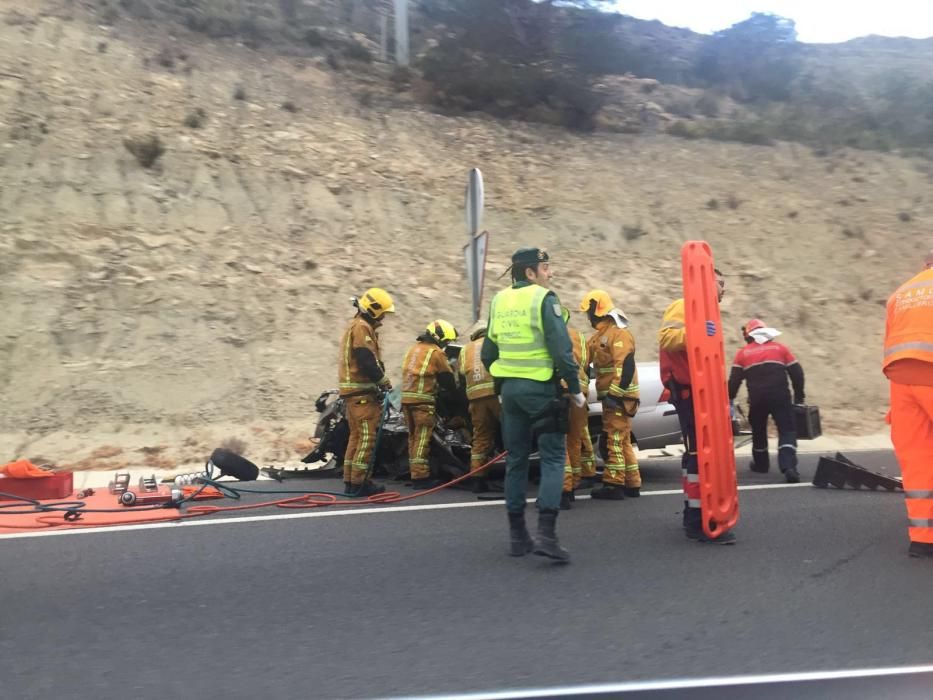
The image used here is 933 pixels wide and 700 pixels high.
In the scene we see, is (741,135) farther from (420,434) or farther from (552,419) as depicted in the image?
(552,419)

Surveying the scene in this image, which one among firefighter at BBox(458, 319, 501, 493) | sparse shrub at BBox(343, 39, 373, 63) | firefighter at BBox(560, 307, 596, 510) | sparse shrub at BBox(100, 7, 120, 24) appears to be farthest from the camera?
sparse shrub at BBox(343, 39, 373, 63)

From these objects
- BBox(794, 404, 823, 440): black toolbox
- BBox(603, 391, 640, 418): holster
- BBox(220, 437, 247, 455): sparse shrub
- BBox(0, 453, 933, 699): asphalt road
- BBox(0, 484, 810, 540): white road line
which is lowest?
BBox(0, 453, 933, 699): asphalt road

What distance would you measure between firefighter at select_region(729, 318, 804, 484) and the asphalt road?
5.88ft

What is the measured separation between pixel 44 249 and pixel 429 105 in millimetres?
9479

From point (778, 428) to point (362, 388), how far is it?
4238 mm

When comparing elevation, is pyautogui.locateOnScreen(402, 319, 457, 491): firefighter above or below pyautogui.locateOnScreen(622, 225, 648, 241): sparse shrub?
below

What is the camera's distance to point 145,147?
15836mm

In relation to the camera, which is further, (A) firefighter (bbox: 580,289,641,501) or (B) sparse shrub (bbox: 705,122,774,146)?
(B) sparse shrub (bbox: 705,122,774,146)

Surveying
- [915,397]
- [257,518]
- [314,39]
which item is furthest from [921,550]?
[314,39]

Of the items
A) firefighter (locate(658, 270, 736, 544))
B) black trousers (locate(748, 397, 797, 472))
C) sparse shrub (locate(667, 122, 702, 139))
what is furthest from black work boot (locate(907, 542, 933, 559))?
sparse shrub (locate(667, 122, 702, 139))

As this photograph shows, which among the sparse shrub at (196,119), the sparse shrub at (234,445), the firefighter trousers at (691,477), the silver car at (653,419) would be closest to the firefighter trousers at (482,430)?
the silver car at (653,419)

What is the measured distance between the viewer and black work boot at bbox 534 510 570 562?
5219 mm

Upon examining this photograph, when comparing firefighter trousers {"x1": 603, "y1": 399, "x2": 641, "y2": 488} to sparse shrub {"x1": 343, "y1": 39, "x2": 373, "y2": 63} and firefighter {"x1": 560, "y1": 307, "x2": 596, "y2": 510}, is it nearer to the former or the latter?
firefighter {"x1": 560, "y1": 307, "x2": 596, "y2": 510}

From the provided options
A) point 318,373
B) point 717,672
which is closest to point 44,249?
point 318,373
